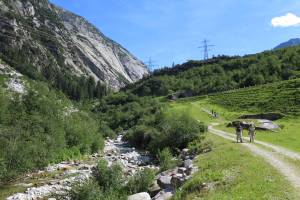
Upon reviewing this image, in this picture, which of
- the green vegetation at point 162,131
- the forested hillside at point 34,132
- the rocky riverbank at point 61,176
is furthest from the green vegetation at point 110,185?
the green vegetation at point 162,131

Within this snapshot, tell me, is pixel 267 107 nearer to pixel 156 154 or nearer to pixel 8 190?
pixel 156 154

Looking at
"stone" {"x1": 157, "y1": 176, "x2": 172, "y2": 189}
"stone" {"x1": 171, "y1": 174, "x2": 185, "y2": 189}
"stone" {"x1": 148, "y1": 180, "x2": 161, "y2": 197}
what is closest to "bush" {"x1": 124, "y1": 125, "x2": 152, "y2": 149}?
"stone" {"x1": 148, "y1": 180, "x2": 161, "y2": 197}

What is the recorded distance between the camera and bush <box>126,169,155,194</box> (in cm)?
3659

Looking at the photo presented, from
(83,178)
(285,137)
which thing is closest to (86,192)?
(83,178)

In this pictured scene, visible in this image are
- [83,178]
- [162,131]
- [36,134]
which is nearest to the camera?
[83,178]

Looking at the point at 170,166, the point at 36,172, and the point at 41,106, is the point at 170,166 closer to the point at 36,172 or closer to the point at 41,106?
the point at 36,172

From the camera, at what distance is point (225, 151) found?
40.7 metres

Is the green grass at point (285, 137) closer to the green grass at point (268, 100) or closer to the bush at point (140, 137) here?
the green grass at point (268, 100)

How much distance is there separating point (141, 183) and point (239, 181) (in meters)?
12.9

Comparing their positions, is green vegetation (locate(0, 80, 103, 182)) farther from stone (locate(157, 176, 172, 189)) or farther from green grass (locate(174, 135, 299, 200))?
green grass (locate(174, 135, 299, 200))

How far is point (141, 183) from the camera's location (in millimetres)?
36812

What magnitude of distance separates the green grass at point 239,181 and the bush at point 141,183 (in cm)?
522

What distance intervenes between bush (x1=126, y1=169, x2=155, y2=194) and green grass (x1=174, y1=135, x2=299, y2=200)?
5218mm

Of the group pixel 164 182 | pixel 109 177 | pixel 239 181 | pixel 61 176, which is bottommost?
pixel 61 176
